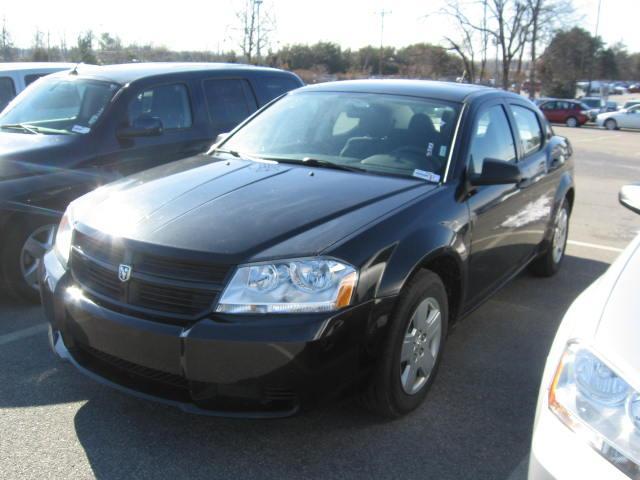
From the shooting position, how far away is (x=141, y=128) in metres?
5.35

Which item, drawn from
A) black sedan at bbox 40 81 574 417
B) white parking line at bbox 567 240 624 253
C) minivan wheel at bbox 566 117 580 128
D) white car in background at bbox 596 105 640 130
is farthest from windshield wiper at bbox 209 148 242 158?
minivan wheel at bbox 566 117 580 128

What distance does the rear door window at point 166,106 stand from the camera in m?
5.59

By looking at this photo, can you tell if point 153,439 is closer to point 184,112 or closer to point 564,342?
point 564,342

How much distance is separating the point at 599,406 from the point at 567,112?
3542 cm

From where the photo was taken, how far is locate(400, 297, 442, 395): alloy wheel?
318 centimetres

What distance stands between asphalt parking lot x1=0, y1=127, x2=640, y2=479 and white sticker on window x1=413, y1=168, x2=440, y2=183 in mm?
1152

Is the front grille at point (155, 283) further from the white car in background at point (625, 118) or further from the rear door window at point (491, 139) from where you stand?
the white car in background at point (625, 118)

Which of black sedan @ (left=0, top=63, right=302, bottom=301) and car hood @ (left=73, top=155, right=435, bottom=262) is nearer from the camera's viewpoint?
car hood @ (left=73, top=155, right=435, bottom=262)

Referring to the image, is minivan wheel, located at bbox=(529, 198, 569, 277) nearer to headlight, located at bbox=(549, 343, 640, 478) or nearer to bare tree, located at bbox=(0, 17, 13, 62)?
headlight, located at bbox=(549, 343, 640, 478)

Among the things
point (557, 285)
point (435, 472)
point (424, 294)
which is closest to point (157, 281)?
point (424, 294)

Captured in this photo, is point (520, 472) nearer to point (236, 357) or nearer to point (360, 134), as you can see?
point (236, 357)

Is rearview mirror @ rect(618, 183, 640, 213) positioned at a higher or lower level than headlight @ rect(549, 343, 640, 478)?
higher

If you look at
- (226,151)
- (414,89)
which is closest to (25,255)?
(226,151)

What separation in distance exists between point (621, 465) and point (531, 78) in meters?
48.9
